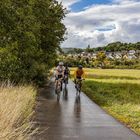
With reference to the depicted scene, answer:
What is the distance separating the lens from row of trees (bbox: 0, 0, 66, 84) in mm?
18250

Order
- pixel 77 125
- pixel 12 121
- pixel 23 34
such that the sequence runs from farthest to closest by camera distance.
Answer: pixel 23 34, pixel 77 125, pixel 12 121

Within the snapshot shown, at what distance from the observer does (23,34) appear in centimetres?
2033

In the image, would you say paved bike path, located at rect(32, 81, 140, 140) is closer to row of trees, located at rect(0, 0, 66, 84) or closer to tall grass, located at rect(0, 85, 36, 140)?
tall grass, located at rect(0, 85, 36, 140)

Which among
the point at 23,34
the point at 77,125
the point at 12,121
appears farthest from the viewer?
the point at 23,34

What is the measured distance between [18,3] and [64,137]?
28.0ft

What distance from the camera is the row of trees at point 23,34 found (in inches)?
719

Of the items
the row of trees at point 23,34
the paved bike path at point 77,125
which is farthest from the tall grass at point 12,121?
the row of trees at point 23,34

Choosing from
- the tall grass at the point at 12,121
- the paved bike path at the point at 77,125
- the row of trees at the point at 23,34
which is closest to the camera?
the tall grass at the point at 12,121

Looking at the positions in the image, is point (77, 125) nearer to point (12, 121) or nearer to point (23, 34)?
point (12, 121)

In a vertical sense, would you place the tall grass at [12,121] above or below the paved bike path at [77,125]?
above

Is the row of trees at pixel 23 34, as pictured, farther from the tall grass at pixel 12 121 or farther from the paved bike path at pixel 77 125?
the paved bike path at pixel 77 125

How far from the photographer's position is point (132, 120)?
56.5 feet

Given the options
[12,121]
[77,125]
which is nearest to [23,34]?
[77,125]

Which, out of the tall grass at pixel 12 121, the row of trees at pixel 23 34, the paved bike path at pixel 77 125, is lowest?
the paved bike path at pixel 77 125
